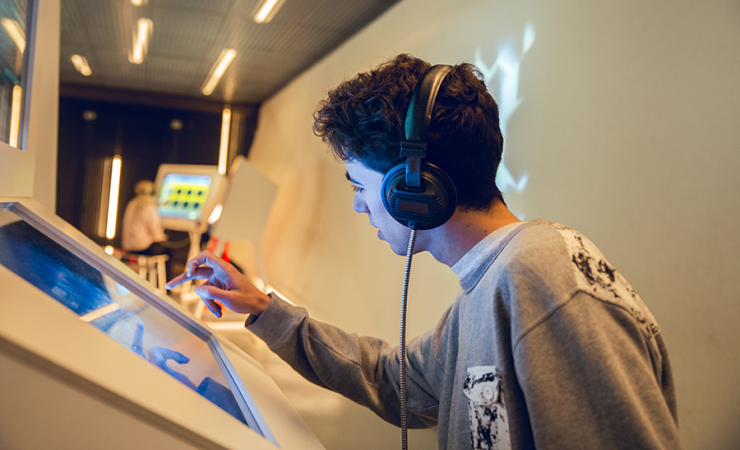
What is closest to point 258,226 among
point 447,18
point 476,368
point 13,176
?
point 447,18

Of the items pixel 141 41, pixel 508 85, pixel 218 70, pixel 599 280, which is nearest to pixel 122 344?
pixel 599 280

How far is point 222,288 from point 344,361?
25 centimetres

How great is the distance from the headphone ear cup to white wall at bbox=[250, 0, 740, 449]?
348 millimetres

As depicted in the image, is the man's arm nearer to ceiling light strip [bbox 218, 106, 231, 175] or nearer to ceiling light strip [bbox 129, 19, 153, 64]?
ceiling light strip [bbox 129, 19, 153, 64]

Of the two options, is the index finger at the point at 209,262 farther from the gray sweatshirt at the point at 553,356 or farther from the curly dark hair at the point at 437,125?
the gray sweatshirt at the point at 553,356

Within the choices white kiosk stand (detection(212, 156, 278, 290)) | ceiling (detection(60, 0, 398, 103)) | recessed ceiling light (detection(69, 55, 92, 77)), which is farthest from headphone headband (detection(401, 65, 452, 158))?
recessed ceiling light (detection(69, 55, 92, 77))

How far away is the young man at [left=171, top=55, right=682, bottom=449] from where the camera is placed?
45 cm

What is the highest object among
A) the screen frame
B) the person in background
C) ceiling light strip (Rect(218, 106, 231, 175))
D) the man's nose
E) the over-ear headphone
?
ceiling light strip (Rect(218, 106, 231, 175))

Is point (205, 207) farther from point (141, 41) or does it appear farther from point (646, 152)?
point (646, 152)

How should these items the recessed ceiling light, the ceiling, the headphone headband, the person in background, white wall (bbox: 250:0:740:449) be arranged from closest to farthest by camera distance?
the headphone headband < white wall (bbox: 250:0:740:449) < the ceiling < the recessed ceiling light < the person in background

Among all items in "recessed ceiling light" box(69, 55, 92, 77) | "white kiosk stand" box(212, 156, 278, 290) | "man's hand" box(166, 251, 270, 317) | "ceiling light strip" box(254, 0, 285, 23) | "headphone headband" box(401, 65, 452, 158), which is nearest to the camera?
"headphone headband" box(401, 65, 452, 158)

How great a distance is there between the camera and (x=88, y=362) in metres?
0.28

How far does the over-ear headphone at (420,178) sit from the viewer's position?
0.62 m

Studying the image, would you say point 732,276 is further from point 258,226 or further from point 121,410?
point 258,226
